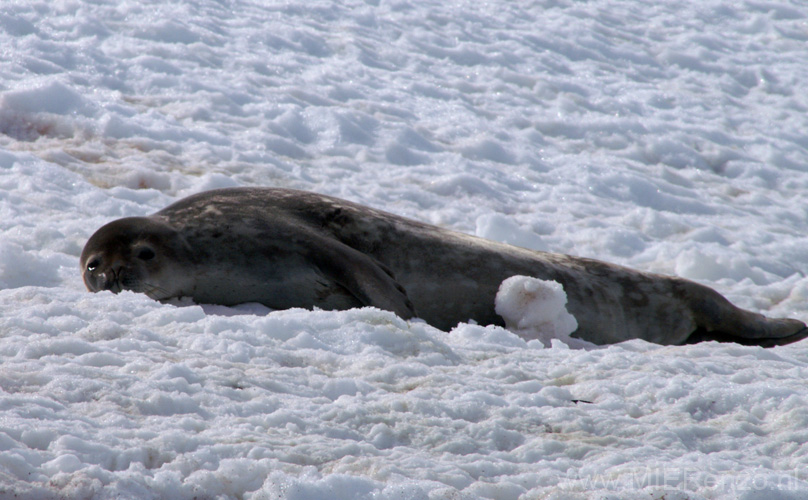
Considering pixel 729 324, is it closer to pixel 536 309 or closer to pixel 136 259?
pixel 536 309

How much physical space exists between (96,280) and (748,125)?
6507 mm

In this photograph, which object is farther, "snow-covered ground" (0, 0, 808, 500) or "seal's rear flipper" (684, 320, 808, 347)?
"seal's rear flipper" (684, 320, 808, 347)

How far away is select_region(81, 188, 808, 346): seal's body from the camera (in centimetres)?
346

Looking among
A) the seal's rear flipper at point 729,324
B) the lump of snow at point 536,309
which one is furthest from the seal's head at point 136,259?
the seal's rear flipper at point 729,324

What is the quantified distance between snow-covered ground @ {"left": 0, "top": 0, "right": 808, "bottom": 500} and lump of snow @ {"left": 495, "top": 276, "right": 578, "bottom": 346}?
0.36 meters

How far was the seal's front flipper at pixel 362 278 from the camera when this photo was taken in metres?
3.41

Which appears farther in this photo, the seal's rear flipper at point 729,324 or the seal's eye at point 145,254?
the seal's rear flipper at point 729,324

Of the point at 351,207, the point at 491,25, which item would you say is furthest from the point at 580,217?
the point at 491,25

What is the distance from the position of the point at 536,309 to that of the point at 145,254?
1.62 meters

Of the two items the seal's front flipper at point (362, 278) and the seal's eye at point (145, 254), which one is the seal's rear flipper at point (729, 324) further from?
the seal's eye at point (145, 254)

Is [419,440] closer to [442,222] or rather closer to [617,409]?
[617,409]

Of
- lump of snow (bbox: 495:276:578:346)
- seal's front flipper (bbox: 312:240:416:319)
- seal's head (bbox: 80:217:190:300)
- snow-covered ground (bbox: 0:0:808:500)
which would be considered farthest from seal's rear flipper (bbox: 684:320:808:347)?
seal's head (bbox: 80:217:190:300)

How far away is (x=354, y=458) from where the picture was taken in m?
1.85

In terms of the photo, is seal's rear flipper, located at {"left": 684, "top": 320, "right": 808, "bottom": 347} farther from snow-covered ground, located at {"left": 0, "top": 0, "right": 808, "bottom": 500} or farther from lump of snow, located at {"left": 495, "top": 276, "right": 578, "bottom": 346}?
lump of snow, located at {"left": 495, "top": 276, "right": 578, "bottom": 346}
